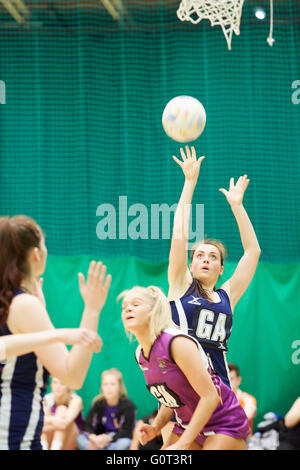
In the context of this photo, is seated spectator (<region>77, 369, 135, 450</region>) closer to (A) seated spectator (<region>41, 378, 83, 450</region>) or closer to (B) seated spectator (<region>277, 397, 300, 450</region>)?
(A) seated spectator (<region>41, 378, 83, 450</region>)

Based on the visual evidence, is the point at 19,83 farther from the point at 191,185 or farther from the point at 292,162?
the point at 191,185

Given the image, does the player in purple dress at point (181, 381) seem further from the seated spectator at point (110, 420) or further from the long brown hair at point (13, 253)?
the seated spectator at point (110, 420)

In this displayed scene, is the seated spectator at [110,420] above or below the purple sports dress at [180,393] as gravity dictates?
below

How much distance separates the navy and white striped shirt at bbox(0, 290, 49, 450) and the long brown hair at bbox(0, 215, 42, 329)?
49mm

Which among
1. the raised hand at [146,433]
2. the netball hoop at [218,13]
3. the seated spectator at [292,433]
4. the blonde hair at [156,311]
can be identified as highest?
the netball hoop at [218,13]

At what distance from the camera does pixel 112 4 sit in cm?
1020

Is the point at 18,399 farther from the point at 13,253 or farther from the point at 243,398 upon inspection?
the point at 243,398

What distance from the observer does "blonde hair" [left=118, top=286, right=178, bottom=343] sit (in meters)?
3.77

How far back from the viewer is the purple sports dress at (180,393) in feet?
12.3

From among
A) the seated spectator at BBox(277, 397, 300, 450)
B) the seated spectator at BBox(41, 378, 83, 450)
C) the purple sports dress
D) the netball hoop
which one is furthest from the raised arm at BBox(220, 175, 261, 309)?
the seated spectator at BBox(41, 378, 83, 450)

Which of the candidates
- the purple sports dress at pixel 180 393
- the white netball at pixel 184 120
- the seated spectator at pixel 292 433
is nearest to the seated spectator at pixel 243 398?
the seated spectator at pixel 292 433

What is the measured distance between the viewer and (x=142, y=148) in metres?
9.83

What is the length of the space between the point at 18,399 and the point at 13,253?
597mm

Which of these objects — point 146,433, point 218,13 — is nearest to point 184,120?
point 218,13
